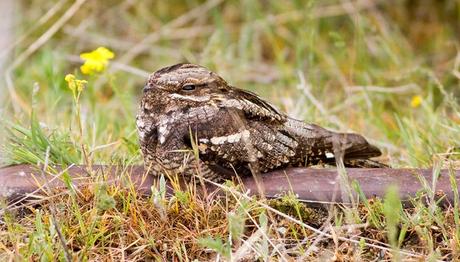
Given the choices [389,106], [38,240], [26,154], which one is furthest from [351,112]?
[38,240]

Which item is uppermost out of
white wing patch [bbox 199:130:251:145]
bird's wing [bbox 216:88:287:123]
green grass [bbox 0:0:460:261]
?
bird's wing [bbox 216:88:287:123]

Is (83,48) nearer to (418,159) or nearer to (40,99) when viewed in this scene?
(40,99)

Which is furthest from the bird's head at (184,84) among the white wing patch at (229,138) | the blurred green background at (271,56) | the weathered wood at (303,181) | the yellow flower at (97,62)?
the yellow flower at (97,62)

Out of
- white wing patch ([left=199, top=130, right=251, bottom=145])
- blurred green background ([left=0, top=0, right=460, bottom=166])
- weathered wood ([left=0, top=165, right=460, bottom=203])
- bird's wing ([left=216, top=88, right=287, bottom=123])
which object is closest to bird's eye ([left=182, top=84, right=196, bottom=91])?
bird's wing ([left=216, top=88, right=287, bottom=123])

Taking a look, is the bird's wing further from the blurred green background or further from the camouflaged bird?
the blurred green background

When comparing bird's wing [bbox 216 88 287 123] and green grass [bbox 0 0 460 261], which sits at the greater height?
bird's wing [bbox 216 88 287 123]

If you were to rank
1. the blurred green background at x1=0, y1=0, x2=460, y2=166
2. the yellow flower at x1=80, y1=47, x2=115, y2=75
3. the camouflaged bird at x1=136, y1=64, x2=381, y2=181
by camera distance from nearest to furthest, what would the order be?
1. the camouflaged bird at x1=136, y1=64, x2=381, y2=181
2. the yellow flower at x1=80, y1=47, x2=115, y2=75
3. the blurred green background at x1=0, y1=0, x2=460, y2=166

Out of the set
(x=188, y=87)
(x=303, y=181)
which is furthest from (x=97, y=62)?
(x=303, y=181)
